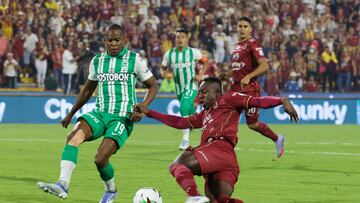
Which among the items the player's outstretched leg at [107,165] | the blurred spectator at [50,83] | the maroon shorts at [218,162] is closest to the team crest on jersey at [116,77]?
the player's outstretched leg at [107,165]

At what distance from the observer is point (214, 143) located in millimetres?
9914

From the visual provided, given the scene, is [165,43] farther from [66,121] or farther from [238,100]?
[238,100]

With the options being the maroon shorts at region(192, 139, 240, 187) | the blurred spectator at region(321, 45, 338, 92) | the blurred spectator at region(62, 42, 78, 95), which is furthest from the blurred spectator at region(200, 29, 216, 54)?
the maroon shorts at region(192, 139, 240, 187)

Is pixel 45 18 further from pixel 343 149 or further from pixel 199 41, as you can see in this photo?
pixel 343 149

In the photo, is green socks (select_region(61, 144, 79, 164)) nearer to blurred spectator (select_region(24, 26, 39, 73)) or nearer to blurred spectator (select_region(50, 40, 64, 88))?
blurred spectator (select_region(50, 40, 64, 88))

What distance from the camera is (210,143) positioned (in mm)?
9945

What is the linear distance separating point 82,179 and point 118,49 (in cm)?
316

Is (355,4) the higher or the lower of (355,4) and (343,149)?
the higher

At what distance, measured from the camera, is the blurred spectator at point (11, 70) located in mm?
29797

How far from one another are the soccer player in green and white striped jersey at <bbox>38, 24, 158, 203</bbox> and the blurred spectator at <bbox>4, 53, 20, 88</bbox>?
1871 centimetres

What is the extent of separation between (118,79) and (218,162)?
6.80 feet

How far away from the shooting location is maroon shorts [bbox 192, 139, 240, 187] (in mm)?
9688

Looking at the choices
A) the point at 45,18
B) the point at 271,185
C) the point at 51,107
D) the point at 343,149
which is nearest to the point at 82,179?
the point at 271,185

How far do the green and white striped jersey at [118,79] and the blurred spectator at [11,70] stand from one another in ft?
61.8
